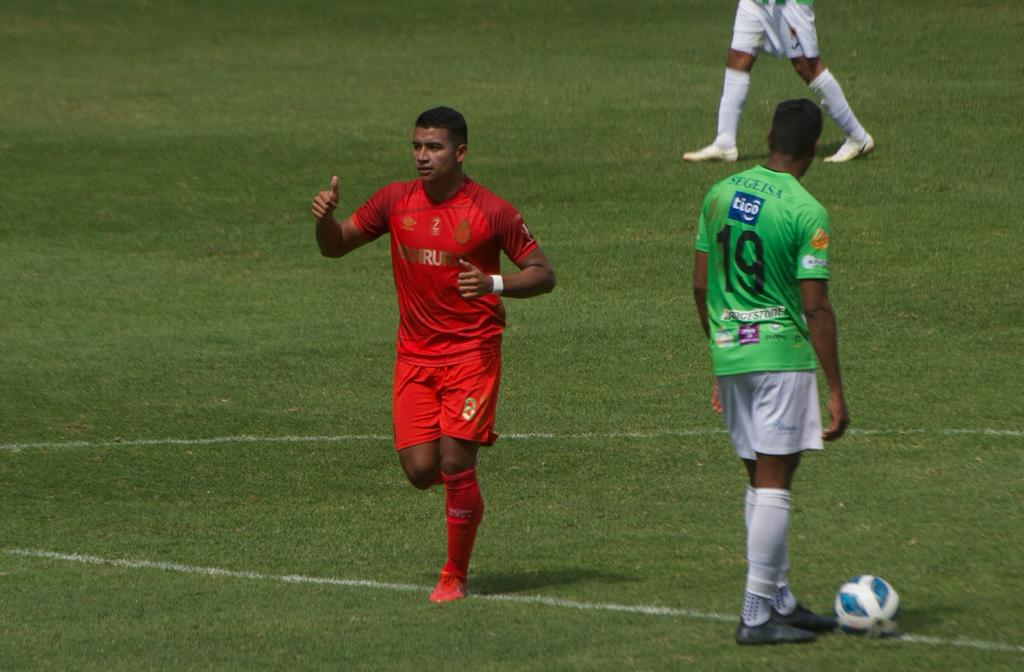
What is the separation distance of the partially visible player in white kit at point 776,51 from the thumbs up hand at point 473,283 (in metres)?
9.42

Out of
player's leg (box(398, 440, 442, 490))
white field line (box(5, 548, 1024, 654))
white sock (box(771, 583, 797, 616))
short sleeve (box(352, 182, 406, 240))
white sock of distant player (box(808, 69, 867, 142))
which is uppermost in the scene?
white sock of distant player (box(808, 69, 867, 142))

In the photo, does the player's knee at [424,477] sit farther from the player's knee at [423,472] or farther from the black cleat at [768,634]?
the black cleat at [768,634]

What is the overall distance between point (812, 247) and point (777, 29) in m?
10.1

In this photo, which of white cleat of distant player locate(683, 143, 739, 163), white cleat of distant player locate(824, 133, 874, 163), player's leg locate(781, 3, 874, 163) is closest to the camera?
player's leg locate(781, 3, 874, 163)

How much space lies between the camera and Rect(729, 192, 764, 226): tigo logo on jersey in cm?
693

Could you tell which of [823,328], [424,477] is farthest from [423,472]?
[823,328]

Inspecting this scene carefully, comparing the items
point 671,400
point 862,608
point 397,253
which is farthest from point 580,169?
point 862,608

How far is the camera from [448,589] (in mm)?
7926

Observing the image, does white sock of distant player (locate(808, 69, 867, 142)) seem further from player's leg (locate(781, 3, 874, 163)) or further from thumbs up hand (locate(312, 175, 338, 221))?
thumbs up hand (locate(312, 175, 338, 221))

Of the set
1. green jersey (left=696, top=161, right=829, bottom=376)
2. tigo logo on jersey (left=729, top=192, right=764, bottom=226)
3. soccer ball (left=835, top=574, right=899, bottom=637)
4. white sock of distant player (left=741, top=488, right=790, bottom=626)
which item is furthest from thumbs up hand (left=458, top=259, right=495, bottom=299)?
soccer ball (left=835, top=574, right=899, bottom=637)

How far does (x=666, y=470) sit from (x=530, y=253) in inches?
105

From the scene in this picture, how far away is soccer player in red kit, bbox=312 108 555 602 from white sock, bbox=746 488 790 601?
153 centimetres

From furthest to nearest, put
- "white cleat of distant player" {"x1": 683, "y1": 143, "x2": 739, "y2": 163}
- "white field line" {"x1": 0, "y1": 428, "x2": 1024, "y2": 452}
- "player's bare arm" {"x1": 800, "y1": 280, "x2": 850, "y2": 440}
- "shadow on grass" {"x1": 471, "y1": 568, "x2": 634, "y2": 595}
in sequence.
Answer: "white cleat of distant player" {"x1": 683, "y1": 143, "x2": 739, "y2": 163}
"white field line" {"x1": 0, "y1": 428, "x2": 1024, "y2": 452}
"shadow on grass" {"x1": 471, "y1": 568, "x2": 634, "y2": 595}
"player's bare arm" {"x1": 800, "y1": 280, "x2": 850, "y2": 440}

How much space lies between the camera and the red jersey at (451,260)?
26.1ft
